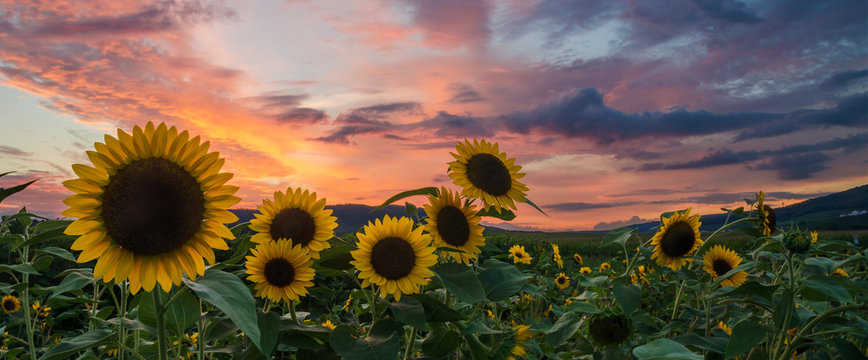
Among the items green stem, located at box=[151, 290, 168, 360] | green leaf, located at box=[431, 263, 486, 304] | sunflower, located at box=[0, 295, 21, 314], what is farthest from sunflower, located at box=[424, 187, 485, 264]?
sunflower, located at box=[0, 295, 21, 314]

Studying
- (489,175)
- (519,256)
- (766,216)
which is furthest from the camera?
(519,256)

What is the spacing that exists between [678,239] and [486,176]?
1689 millimetres

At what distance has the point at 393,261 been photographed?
2.06 metres

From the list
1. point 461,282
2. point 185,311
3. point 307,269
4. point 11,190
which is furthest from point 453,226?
point 11,190

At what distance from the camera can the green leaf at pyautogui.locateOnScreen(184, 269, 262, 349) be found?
1271 millimetres

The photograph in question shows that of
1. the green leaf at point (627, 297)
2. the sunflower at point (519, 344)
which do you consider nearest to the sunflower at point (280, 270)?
the sunflower at point (519, 344)

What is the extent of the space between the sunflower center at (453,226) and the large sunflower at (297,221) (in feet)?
1.60

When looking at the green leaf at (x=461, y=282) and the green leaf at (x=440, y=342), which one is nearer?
the green leaf at (x=461, y=282)

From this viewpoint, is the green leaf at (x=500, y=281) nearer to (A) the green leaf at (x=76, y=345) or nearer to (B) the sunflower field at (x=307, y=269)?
(B) the sunflower field at (x=307, y=269)

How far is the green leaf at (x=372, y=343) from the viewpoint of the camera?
172 centimetres

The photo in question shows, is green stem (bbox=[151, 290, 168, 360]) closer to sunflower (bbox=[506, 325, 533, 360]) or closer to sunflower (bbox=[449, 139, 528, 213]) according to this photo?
sunflower (bbox=[449, 139, 528, 213])

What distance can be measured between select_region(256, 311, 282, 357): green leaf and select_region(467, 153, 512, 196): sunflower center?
1059mm

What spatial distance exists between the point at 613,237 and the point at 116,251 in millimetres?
2416

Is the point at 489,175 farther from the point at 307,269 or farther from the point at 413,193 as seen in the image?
the point at 307,269
